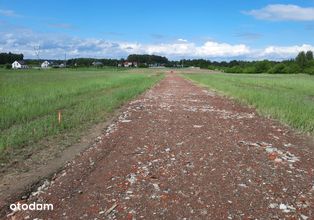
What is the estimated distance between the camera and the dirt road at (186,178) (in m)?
5.93

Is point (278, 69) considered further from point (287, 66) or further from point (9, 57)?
point (9, 57)

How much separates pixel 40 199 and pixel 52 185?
0.74 m

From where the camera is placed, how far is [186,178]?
7.43 m

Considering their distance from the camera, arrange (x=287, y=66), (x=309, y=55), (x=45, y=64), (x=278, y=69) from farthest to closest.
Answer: (x=45, y=64) < (x=309, y=55) < (x=278, y=69) < (x=287, y=66)

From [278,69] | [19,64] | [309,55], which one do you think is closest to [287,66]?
[278,69]

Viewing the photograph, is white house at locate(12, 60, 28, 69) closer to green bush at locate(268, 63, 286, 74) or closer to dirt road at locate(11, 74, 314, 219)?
green bush at locate(268, 63, 286, 74)

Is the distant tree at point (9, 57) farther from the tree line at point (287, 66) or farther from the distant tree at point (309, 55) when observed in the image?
the distant tree at point (309, 55)

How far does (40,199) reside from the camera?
6.44m

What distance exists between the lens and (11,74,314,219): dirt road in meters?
5.93

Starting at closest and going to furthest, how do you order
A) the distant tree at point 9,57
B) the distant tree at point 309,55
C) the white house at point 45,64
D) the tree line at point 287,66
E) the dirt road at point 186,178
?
the dirt road at point 186,178 → the tree line at point 287,66 → the distant tree at point 309,55 → the distant tree at point 9,57 → the white house at point 45,64

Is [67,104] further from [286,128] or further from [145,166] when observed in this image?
[145,166]

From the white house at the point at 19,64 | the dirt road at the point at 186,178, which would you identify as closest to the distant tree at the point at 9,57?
the white house at the point at 19,64

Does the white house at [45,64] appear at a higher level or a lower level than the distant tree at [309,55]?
lower

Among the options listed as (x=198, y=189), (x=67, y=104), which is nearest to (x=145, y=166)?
(x=198, y=189)
